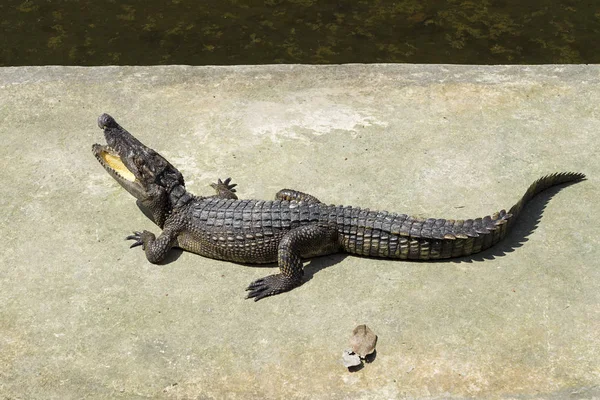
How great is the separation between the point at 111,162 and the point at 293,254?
6.95 feet

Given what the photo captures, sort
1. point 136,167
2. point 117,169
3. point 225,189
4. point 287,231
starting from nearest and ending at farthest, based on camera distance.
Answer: point 287,231, point 136,167, point 225,189, point 117,169

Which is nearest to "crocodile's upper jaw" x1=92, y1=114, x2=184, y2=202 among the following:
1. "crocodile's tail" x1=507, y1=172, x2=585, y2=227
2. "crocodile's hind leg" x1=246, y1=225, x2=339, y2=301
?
"crocodile's hind leg" x1=246, y1=225, x2=339, y2=301

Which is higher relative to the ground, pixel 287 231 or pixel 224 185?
pixel 287 231

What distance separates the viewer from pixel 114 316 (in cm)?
539

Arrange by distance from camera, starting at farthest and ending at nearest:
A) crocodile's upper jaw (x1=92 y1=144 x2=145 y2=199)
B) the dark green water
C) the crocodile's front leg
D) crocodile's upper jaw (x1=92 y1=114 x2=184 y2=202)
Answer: the dark green water, crocodile's upper jaw (x1=92 y1=144 x2=145 y2=199), crocodile's upper jaw (x1=92 y1=114 x2=184 y2=202), the crocodile's front leg

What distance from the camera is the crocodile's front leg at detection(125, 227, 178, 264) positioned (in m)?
5.91

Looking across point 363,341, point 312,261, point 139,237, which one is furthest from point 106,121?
point 363,341

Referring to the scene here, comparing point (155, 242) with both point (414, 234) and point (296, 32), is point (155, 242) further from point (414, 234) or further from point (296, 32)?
point (296, 32)

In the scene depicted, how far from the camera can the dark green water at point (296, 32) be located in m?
10.1

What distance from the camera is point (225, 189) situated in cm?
648

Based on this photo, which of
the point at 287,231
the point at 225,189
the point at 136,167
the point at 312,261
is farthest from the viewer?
the point at 225,189

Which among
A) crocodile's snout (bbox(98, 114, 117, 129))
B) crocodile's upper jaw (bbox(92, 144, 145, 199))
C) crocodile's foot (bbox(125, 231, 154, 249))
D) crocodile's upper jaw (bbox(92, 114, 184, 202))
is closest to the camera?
crocodile's foot (bbox(125, 231, 154, 249))

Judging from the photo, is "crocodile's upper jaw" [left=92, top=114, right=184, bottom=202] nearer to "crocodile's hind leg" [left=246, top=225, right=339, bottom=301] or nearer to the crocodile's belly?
the crocodile's belly

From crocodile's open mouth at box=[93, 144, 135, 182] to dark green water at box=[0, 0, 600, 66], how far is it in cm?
367
